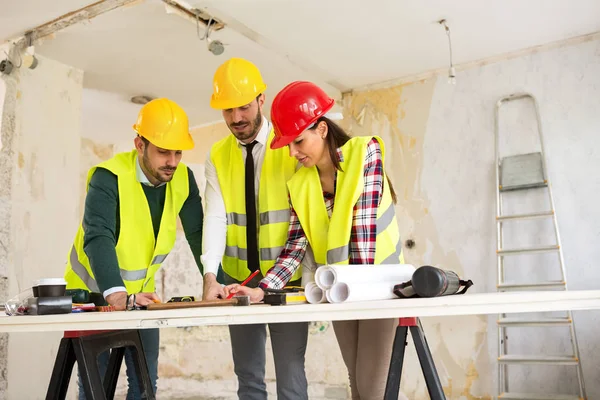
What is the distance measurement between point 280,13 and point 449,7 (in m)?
1.13

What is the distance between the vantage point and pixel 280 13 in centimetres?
404

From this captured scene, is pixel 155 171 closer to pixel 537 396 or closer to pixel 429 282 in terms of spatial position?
pixel 429 282

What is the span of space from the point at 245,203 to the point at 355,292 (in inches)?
37.9

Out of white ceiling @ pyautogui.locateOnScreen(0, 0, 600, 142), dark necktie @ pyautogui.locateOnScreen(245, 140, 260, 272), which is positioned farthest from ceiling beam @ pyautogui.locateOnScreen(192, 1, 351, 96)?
dark necktie @ pyautogui.locateOnScreen(245, 140, 260, 272)

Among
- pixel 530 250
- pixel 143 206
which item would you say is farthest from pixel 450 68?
pixel 143 206

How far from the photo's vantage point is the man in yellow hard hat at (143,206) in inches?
96.3

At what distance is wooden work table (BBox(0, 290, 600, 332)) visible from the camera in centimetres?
134

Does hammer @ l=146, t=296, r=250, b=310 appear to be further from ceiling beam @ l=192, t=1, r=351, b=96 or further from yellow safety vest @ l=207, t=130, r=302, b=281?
ceiling beam @ l=192, t=1, r=351, b=96

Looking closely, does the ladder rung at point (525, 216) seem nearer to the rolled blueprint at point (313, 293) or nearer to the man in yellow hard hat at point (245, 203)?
the man in yellow hard hat at point (245, 203)

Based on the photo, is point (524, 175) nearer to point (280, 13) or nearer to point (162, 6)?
point (280, 13)

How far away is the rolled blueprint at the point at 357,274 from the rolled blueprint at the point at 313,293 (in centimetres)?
5

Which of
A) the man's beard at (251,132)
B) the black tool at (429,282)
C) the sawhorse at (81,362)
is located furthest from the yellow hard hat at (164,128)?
the black tool at (429,282)

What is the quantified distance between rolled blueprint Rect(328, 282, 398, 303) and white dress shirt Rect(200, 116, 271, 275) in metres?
0.80

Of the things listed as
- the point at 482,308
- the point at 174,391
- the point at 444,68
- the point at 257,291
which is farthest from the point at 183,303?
the point at 174,391
